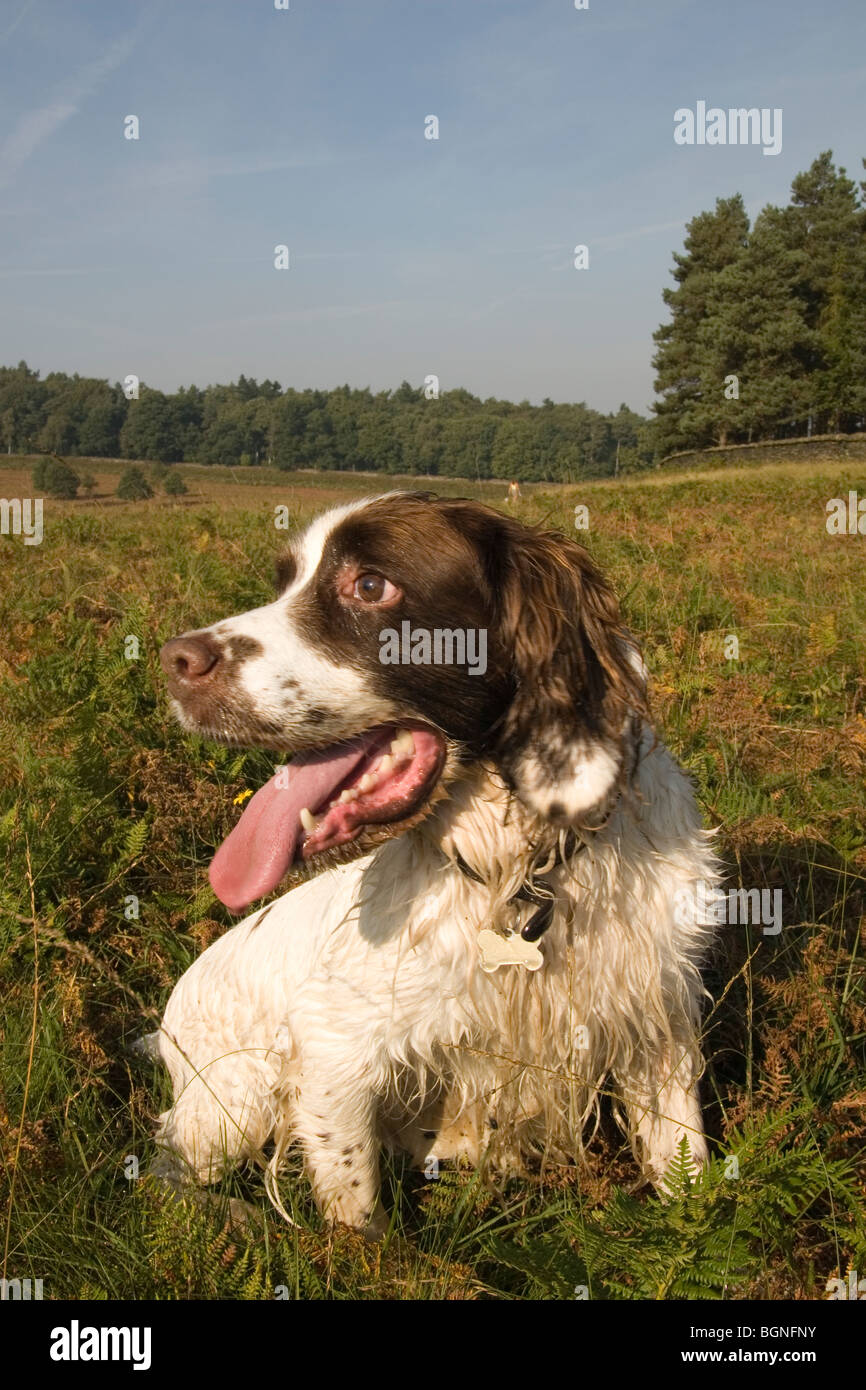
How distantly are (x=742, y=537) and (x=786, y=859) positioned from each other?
609 cm

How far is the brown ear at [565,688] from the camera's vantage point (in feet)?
6.95

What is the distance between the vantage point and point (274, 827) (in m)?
2.23

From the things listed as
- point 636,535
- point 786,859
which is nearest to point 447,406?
point 636,535

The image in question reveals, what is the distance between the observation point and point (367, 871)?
247cm

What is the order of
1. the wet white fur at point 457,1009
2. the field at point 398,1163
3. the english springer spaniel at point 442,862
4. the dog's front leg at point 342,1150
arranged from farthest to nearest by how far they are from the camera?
the dog's front leg at point 342,1150 < the wet white fur at point 457,1009 < the english springer spaniel at point 442,862 < the field at point 398,1163

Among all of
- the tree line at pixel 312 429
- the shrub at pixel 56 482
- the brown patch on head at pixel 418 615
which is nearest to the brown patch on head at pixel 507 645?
the brown patch on head at pixel 418 615

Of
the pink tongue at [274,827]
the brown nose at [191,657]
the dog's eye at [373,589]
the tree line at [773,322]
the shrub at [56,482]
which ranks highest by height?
the tree line at [773,322]

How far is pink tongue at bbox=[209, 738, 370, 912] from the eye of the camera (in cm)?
221

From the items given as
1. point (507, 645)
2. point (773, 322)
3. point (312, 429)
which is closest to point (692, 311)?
point (773, 322)

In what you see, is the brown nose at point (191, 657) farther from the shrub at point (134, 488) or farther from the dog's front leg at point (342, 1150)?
the shrub at point (134, 488)

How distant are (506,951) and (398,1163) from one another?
913 millimetres

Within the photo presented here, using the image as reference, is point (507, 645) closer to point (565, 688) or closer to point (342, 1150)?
point (565, 688)

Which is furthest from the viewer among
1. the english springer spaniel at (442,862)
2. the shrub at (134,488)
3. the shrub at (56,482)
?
the shrub at (134,488)
